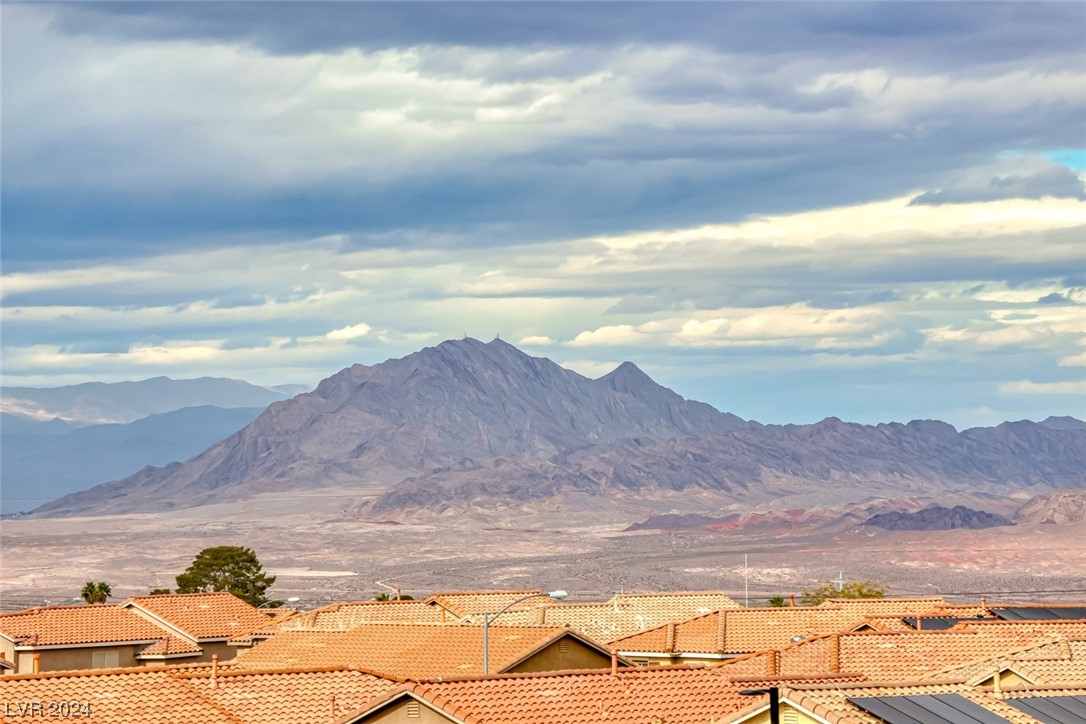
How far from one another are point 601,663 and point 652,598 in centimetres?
3617

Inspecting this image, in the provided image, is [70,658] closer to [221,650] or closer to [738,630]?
[221,650]

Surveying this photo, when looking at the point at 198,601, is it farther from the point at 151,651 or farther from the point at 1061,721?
the point at 1061,721

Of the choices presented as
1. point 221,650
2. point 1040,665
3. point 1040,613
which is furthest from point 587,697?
point 221,650

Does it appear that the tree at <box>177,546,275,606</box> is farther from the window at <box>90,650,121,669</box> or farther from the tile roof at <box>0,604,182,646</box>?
the window at <box>90,650,121,669</box>

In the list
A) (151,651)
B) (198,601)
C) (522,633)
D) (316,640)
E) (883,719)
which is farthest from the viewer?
(198,601)

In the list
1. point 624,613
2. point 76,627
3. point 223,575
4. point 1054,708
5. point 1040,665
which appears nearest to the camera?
point 1054,708

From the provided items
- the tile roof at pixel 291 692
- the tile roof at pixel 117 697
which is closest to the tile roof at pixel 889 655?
the tile roof at pixel 291 692

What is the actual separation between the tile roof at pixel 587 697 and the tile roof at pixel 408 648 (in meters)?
6.88

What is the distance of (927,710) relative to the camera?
3166cm

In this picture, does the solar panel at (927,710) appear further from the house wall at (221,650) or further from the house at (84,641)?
the house wall at (221,650)

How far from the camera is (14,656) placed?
71.1 metres

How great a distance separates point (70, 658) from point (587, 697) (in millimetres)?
40925

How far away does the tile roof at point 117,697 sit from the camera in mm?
38188

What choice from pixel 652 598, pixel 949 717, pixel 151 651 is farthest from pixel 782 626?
pixel 949 717
